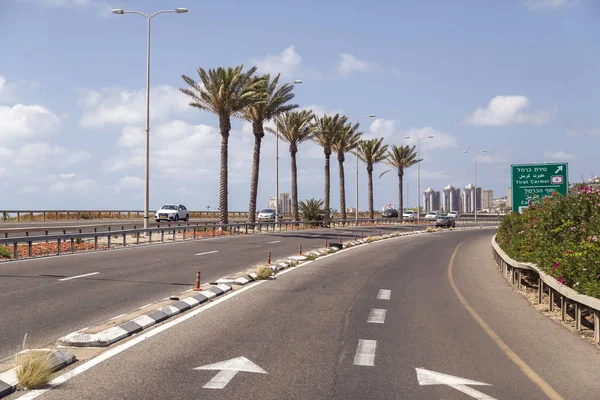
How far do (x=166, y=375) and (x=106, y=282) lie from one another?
31.5ft

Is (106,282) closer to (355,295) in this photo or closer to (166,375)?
(355,295)

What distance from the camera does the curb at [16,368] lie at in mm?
6375

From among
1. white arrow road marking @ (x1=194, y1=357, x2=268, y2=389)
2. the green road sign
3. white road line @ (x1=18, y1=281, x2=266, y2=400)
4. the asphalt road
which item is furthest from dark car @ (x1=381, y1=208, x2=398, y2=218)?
white arrow road marking @ (x1=194, y1=357, x2=268, y2=389)

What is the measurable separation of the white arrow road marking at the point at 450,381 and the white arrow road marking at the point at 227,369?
182 cm

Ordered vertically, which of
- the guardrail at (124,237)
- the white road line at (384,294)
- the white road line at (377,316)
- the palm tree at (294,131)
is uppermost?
the palm tree at (294,131)

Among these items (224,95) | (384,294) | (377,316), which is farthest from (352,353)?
(224,95)

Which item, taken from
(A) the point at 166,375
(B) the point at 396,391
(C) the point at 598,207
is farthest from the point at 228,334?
(C) the point at 598,207

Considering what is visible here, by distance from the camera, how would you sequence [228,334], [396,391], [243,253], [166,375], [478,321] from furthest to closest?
[243,253], [478,321], [228,334], [166,375], [396,391]

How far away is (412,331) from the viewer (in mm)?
10492

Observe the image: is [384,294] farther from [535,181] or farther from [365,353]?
[535,181]

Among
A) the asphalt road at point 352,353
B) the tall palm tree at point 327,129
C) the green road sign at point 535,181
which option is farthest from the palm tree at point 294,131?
the asphalt road at point 352,353

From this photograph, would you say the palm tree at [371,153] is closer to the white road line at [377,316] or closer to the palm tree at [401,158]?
the palm tree at [401,158]

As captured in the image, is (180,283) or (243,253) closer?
(180,283)

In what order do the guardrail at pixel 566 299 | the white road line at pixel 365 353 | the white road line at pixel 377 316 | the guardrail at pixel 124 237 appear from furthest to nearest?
1. the guardrail at pixel 124 237
2. the white road line at pixel 377 316
3. the guardrail at pixel 566 299
4. the white road line at pixel 365 353
